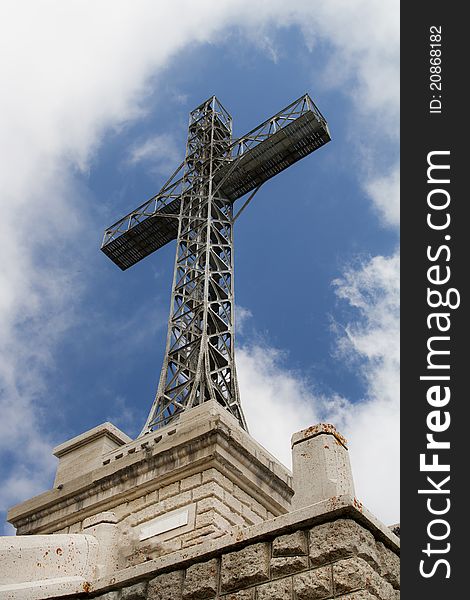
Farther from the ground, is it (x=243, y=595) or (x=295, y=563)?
(x=295, y=563)

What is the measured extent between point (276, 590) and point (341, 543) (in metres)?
0.55

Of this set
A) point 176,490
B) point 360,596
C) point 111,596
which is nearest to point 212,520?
point 176,490

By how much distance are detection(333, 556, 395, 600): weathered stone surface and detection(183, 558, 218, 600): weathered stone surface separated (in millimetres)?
937

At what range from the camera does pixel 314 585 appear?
4.54 m

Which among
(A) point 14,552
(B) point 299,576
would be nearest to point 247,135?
(A) point 14,552

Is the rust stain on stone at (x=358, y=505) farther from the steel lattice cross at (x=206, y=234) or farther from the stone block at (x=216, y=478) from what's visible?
the steel lattice cross at (x=206, y=234)

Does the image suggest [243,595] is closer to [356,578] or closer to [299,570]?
[299,570]

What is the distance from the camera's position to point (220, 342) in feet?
51.8

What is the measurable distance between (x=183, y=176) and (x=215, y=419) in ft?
38.9

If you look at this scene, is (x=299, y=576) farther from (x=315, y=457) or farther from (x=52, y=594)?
(x=52, y=594)

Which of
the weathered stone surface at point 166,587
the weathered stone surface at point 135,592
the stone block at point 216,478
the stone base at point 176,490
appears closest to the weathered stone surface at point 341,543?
the weathered stone surface at point 166,587

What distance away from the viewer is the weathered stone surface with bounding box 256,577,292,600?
465 centimetres

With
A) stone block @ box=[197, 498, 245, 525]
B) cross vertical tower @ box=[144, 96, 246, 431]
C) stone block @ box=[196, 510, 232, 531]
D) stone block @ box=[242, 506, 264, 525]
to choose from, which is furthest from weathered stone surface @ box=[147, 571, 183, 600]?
cross vertical tower @ box=[144, 96, 246, 431]

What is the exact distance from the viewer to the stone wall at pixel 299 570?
447 centimetres
